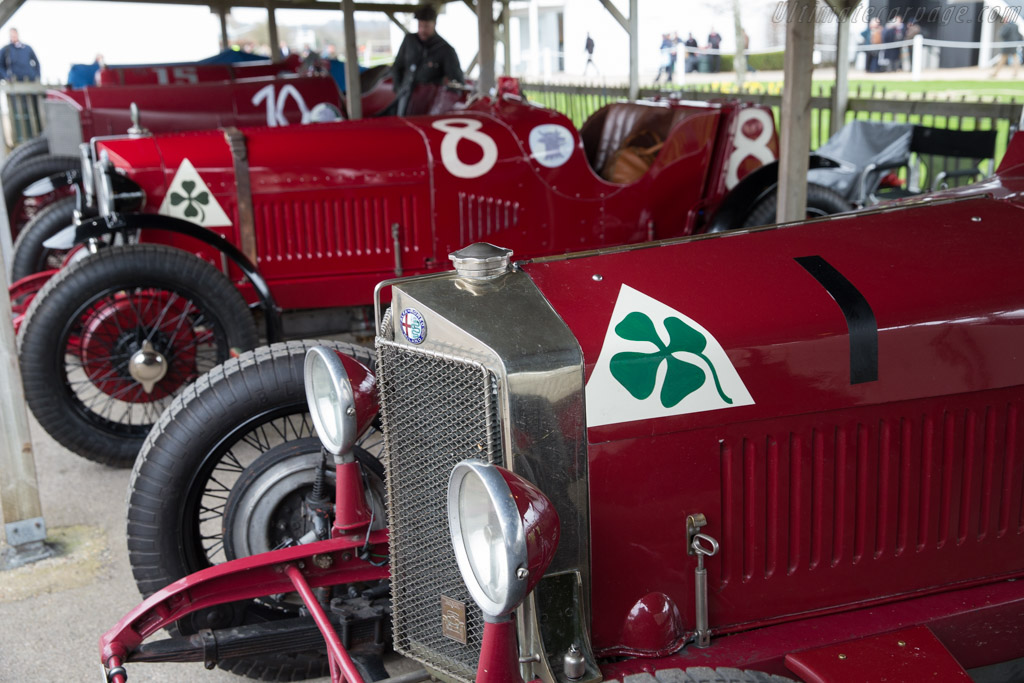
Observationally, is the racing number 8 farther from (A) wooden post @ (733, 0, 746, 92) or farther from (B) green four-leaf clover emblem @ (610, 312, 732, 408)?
(A) wooden post @ (733, 0, 746, 92)

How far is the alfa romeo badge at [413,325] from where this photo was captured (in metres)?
1.86

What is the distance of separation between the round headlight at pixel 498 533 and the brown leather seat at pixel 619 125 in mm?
4189

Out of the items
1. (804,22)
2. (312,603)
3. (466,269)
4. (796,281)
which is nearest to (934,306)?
(796,281)

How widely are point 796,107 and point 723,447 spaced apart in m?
2.13

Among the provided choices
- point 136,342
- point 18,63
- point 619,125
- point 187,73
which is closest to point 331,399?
point 136,342

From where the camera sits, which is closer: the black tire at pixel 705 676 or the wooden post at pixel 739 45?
the black tire at pixel 705 676

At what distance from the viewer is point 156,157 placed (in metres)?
4.88

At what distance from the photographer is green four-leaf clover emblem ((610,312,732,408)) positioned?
5.83 feet

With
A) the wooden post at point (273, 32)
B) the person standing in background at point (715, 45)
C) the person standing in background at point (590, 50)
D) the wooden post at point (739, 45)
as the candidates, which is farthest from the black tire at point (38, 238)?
the person standing in background at point (715, 45)

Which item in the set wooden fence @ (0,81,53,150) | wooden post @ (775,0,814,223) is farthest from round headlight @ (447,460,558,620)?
wooden fence @ (0,81,53,150)

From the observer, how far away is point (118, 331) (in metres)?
4.28

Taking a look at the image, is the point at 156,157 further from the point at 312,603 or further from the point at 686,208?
the point at 312,603

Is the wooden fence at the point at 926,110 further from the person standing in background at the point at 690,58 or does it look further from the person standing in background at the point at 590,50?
the person standing in background at the point at 690,58

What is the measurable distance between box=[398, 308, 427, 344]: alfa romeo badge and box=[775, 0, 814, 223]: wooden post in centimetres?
206
